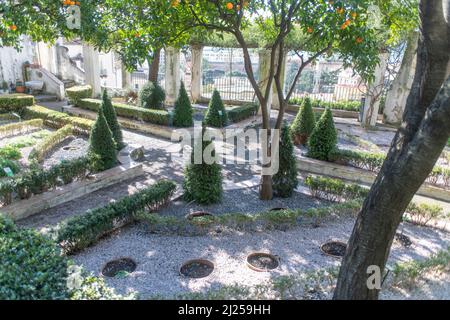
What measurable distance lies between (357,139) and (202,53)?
367 inches

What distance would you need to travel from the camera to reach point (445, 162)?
9.48m

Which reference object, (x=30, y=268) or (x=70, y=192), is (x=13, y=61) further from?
(x=30, y=268)


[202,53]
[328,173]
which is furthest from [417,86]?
[202,53]

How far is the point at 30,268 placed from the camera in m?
3.26

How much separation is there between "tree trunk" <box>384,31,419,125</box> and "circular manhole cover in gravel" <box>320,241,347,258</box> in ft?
33.4

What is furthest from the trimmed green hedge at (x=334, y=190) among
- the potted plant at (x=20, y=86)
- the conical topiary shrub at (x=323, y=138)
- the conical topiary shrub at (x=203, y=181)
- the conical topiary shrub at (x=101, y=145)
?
the potted plant at (x=20, y=86)

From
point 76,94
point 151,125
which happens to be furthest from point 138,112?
point 76,94

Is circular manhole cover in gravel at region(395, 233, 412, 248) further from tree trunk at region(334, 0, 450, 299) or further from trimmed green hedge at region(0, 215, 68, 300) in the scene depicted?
trimmed green hedge at region(0, 215, 68, 300)

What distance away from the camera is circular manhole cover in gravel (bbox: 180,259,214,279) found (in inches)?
186

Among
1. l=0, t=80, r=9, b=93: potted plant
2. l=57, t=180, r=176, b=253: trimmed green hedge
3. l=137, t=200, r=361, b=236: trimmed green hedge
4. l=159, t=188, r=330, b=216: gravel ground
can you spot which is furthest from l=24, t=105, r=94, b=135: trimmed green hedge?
l=137, t=200, r=361, b=236: trimmed green hedge

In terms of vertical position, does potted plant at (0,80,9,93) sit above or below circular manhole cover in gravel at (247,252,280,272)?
above

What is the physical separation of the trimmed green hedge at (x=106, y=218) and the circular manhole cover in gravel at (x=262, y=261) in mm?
2098

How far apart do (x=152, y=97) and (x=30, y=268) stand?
34.9 ft
